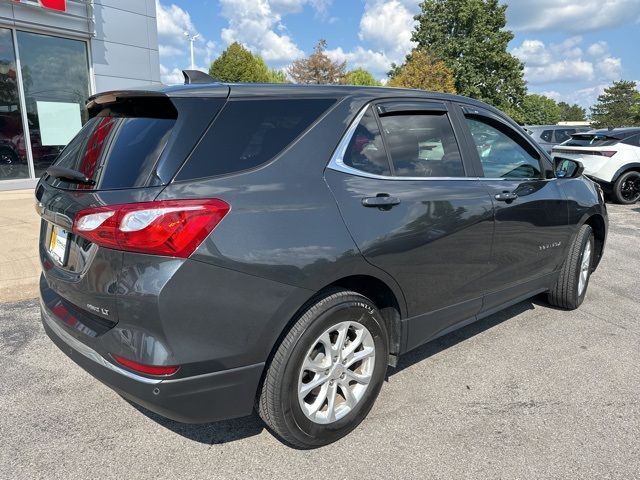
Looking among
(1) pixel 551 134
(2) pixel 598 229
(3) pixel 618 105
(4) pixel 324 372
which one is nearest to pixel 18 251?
(4) pixel 324 372

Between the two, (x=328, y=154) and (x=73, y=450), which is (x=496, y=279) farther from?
(x=73, y=450)

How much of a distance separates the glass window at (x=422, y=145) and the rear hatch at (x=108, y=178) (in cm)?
105

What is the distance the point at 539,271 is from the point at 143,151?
125 inches

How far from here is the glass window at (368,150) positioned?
8.54 feet

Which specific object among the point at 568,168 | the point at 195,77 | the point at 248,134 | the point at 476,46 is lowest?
the point at 568,168

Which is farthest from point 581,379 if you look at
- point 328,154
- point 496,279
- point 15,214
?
point 15,214

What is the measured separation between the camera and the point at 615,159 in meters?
10.9

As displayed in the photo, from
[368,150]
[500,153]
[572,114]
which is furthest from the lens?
[572,114]

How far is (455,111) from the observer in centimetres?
329

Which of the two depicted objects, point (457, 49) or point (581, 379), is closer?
point (581, 379)

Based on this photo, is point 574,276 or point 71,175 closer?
point 71,175

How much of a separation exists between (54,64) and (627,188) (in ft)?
44.0

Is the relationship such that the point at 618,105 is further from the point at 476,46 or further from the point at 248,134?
the point at 248,134

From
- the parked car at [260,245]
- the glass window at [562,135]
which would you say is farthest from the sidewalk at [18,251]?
the glass window at [562,135]
